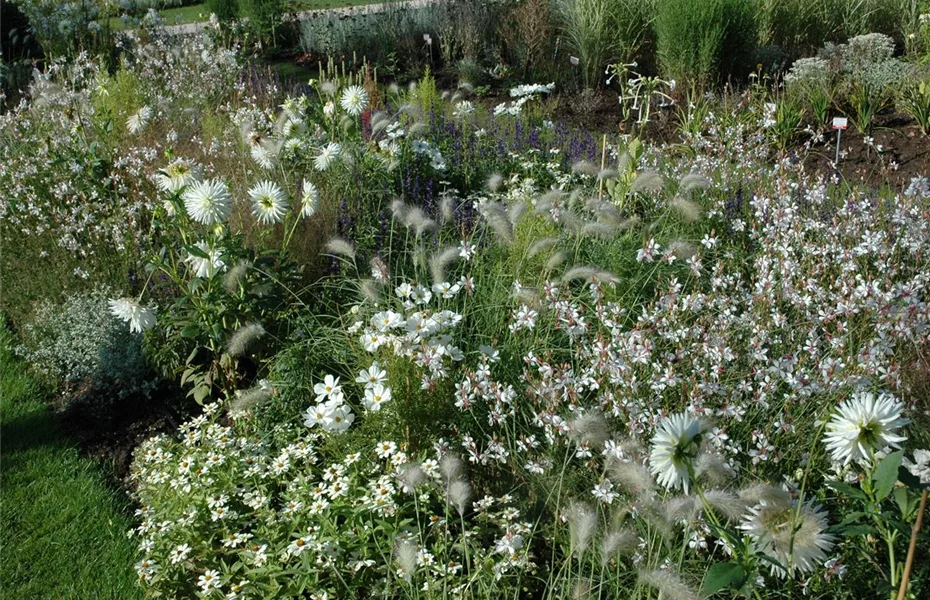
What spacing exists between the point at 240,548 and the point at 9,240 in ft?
10.8

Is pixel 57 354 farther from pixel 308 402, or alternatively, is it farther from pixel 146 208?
pixel 308 402

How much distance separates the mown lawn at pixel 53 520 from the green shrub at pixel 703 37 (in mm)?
6340

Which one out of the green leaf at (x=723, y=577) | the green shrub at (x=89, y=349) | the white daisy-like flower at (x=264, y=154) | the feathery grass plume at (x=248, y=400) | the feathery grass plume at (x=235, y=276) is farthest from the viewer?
the white daisy-like flower at (x=264, y=154)

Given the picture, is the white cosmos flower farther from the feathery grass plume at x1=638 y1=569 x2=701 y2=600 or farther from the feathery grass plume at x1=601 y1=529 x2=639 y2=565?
the feathery grass plume at x1=638 y1=569 x2=701 y2=600

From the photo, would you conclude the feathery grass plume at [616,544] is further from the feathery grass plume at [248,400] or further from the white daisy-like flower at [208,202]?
the white daisy-like flower at [208,202]

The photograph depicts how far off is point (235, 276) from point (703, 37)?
6222mm

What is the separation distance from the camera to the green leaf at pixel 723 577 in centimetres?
172

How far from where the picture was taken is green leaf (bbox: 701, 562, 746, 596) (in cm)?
172

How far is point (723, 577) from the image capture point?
174 cm

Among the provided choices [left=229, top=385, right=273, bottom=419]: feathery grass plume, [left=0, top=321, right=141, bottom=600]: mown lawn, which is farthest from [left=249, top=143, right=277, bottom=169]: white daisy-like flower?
[left=0, top=321, right=141, bottom=600]: mown lawn

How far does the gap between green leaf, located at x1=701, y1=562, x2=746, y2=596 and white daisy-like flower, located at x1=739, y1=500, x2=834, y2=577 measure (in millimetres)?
190

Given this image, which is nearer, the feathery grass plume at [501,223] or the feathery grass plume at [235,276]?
the feathery grass plume at [235,276]

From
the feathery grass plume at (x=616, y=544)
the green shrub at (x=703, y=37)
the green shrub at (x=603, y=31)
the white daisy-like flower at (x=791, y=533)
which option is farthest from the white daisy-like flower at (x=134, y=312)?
the green shrub at (x=603, y=31)

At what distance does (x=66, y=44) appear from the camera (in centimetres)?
923
